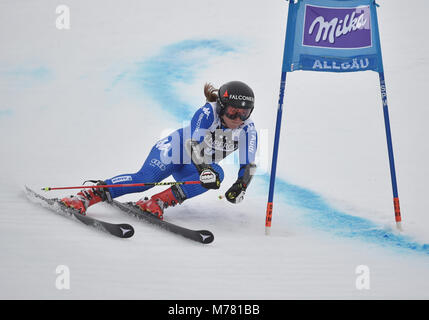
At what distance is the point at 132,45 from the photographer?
10312 mm

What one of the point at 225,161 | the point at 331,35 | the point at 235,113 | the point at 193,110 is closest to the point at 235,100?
the point at 235,113

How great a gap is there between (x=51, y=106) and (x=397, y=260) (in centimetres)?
607

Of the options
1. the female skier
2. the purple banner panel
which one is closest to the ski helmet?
the female skier

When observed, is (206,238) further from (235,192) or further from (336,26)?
(336,26)

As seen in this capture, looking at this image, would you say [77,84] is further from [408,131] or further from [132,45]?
[408,131]

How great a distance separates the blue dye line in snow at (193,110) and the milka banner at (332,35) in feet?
4.65

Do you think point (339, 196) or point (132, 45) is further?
point (132, 45)

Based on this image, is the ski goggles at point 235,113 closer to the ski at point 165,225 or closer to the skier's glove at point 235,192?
the skier's glove at point 235,192

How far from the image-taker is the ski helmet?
173 inches

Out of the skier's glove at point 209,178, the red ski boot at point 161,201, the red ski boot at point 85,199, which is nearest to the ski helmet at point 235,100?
the skier's glove at point 209,178

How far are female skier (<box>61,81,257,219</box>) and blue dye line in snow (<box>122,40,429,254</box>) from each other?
98 cm

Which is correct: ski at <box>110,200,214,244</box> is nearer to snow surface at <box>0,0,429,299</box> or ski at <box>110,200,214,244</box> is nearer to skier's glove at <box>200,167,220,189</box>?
snow surface at <box>0,0,429,299</box>

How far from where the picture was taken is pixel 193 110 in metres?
8.02

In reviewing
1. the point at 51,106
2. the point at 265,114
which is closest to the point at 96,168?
the point at 51,106
